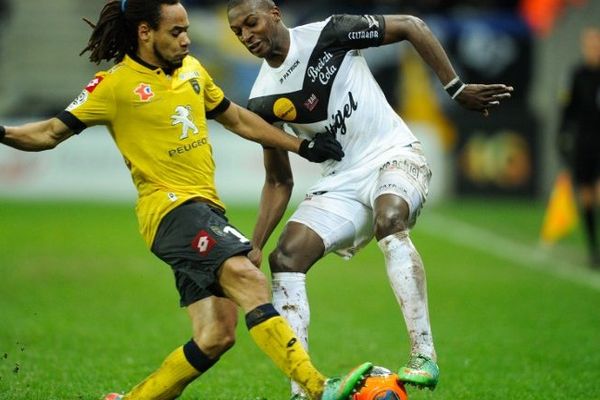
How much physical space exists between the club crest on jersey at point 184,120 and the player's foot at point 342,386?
158 centimetres

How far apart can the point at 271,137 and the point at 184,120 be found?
783 mm

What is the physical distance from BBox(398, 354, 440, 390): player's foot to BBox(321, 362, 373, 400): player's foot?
400 mm

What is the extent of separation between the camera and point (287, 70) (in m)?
7.27

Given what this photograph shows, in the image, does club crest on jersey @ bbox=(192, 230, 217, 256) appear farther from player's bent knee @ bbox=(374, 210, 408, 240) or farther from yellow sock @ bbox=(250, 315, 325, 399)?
player's bent knee @ bbox=(374, 210, 408, 240)

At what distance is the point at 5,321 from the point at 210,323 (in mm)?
4414

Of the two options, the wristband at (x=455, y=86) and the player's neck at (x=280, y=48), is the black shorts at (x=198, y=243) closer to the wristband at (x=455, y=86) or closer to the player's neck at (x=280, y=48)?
the player's neck at (x=280, y=48)

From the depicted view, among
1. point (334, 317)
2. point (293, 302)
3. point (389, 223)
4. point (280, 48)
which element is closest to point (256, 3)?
point (280, 48)

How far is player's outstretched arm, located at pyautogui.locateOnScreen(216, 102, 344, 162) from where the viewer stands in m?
6.98

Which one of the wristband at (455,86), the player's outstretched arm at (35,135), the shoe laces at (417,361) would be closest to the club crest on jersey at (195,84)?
the player's outstretched arm at (35,135)

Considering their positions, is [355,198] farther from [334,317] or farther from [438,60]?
[334,317]

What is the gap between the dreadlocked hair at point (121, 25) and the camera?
6.36 m

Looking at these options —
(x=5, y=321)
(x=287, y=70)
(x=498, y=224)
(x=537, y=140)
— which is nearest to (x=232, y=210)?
(x=498, y=224)

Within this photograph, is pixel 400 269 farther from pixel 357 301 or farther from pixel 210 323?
pixel 357 301

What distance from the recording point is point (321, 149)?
7.07m
